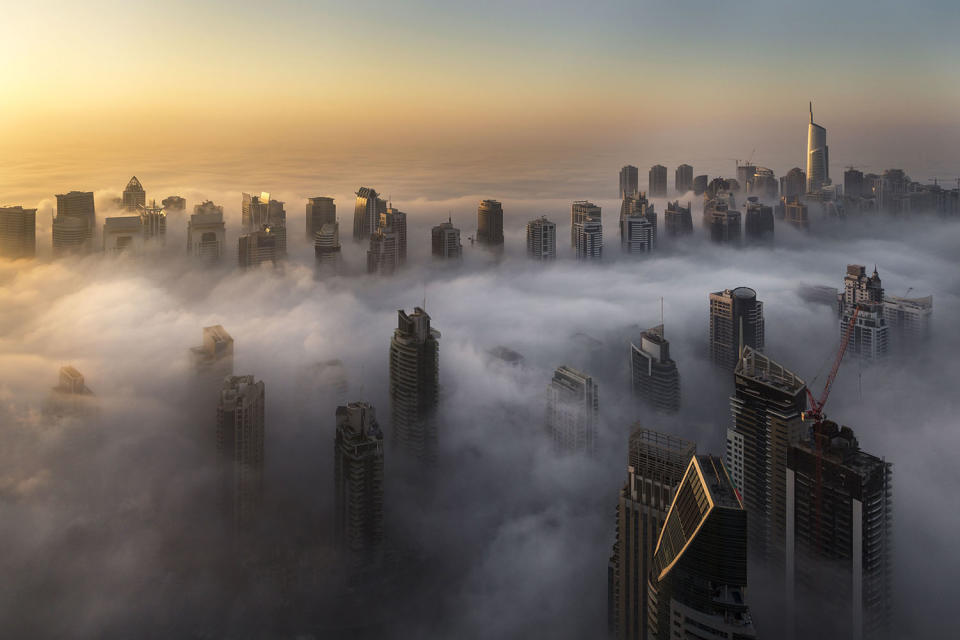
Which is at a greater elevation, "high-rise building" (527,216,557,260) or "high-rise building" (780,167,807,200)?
"high-rise building" (780,167,807,200)

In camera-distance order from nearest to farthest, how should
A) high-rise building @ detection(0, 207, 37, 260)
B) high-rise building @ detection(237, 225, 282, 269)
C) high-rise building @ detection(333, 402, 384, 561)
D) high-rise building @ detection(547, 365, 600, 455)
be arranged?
high-rise building @ detection(333, 402, 384, 561)
high-rise building @ detection(0, 207, 37, 260)
high-rise building @ detection(547, 365, 600, 455)
high-rise building @ detection(237, 225, 282, 269)

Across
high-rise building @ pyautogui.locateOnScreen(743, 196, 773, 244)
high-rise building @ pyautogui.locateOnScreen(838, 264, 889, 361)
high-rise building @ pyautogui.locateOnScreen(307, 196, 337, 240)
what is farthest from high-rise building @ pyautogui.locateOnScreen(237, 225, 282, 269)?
high-rise building @ pyautogui.locateOnScreen(743, 196, 773, 244)

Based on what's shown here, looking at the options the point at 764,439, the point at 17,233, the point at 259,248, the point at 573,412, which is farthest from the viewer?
the point at 259,248

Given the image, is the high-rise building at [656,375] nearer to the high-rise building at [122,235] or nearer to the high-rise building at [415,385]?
the high-rise building at [415,385]

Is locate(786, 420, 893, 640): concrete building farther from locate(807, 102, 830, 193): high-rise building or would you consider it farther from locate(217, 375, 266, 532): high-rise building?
locate(807, 102, 830, 193): high-rise building

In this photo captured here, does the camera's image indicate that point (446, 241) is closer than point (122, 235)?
No

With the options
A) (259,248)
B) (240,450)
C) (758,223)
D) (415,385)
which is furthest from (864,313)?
(259,248)

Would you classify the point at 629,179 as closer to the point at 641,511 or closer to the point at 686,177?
the point at 686,177
